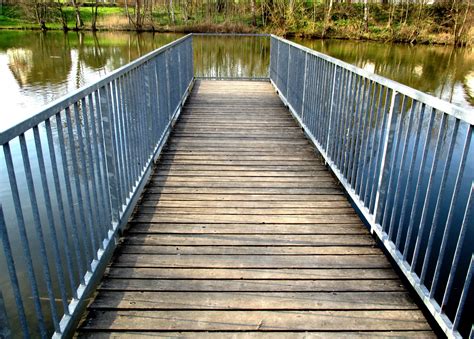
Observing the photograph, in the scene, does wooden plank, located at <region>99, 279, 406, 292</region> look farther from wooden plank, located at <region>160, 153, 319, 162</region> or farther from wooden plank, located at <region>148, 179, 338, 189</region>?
wooden plank, located at <region>160, 153, 319, 162</region>

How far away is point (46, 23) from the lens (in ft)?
120

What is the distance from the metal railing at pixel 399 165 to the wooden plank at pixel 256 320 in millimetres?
228

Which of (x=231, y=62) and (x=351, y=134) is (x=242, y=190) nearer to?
(x=351, y=134)

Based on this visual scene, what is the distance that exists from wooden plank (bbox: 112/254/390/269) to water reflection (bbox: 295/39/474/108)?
923cm

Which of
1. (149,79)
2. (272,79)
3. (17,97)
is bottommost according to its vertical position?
(17,97)

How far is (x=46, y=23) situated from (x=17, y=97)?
31.0 m

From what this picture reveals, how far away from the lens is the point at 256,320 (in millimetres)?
2291

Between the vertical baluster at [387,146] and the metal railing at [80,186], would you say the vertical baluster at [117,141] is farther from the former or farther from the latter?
the vertical baluster at [387,146]

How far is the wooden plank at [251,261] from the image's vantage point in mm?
2793

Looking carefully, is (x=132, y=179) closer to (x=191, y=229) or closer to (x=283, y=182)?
(x=191, y=229)

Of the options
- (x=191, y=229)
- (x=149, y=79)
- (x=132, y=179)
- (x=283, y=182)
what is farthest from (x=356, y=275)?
(x=149, y=79)

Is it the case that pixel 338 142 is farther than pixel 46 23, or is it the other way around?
pixel 46 23

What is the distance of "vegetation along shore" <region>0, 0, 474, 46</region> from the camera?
27.9m

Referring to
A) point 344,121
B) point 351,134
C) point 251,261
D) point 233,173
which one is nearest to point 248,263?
point 251,261
